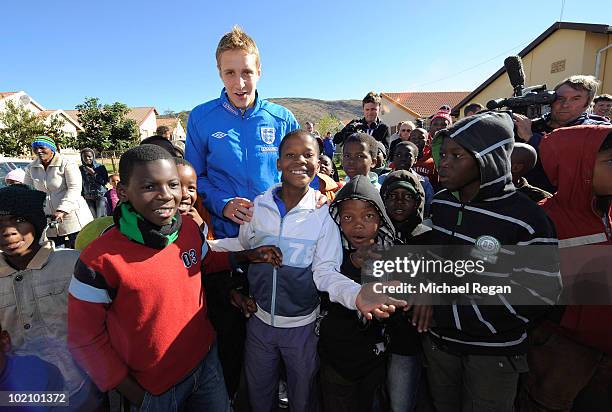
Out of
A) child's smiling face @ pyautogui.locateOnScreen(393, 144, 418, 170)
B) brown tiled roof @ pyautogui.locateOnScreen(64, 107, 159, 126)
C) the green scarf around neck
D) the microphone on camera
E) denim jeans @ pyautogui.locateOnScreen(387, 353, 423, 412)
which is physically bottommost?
denim jeans @ pyautogui.locateOnScreen(387, 353, 423, 412)

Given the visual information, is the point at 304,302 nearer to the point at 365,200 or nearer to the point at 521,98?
the point at 365,200

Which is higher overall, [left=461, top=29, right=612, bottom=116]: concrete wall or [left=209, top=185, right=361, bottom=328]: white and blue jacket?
[left=461, top=29, right=612, bottom=116]: concrete wall

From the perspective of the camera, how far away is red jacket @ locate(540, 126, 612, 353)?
1865 mm

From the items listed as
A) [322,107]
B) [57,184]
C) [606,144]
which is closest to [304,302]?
[606,144]

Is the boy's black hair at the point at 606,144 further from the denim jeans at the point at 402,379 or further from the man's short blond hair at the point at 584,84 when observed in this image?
the man's short blond hair at the point at 584,84

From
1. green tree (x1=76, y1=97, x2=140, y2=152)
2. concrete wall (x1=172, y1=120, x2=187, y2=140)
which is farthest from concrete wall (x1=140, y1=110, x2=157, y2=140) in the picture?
green tree (x1=76, y1=97, x2=140, y2=152)

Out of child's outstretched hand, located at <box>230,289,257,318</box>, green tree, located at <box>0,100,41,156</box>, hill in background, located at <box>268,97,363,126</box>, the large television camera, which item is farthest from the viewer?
hill in background, located at <box>268,97,363,126</box>

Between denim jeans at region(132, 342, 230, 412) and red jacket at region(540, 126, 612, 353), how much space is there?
212 cm

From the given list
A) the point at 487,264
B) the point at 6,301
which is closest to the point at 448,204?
the point at 487,264

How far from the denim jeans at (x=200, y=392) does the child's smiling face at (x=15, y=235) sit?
1.00 m

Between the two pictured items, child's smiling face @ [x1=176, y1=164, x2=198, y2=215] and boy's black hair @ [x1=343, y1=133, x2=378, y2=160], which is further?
boy's black hair @ [x1=343, y1=133, x2=378, y2=160]

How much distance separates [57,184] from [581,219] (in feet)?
18.6

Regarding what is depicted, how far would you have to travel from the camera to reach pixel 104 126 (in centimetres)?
2666

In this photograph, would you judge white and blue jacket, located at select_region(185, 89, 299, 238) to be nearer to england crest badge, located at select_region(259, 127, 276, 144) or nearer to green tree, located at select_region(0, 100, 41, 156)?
england crest badge, located at select_region(259, 127, 276, 144)
